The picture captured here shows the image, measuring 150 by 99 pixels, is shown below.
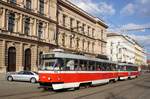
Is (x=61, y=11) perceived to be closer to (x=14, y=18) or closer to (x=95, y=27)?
(x=14, y=18)

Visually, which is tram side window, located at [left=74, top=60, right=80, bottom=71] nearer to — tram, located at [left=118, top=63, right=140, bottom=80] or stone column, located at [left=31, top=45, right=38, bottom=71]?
tram, located at [left=118, top=63, right=140, bottom=80]

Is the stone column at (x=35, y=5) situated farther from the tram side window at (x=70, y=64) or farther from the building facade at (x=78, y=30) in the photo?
the tram side window at (x=70, y=64)

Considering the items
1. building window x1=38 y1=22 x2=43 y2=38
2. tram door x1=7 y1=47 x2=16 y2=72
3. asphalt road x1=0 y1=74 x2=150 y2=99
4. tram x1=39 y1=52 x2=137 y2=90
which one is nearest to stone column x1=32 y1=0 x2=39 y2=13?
building window x1=38 y1=22 x2=43 y2=38

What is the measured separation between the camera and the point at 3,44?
4422cm

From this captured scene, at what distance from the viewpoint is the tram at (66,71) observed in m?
21.7

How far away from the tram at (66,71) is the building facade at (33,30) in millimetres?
11085

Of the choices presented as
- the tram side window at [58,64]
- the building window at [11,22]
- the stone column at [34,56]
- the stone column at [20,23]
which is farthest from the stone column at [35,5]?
the tram side window at [58,64]

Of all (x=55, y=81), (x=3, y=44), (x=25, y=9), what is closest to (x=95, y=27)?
(x=25, y=9)

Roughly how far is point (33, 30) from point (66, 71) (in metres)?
30.6

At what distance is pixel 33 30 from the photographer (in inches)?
2058

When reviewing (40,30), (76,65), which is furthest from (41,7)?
(76,65)

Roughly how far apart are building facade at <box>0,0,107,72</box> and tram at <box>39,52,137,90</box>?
436 inches

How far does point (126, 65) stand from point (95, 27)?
40235mm

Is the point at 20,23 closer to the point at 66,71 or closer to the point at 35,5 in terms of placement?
the point at 35,5
